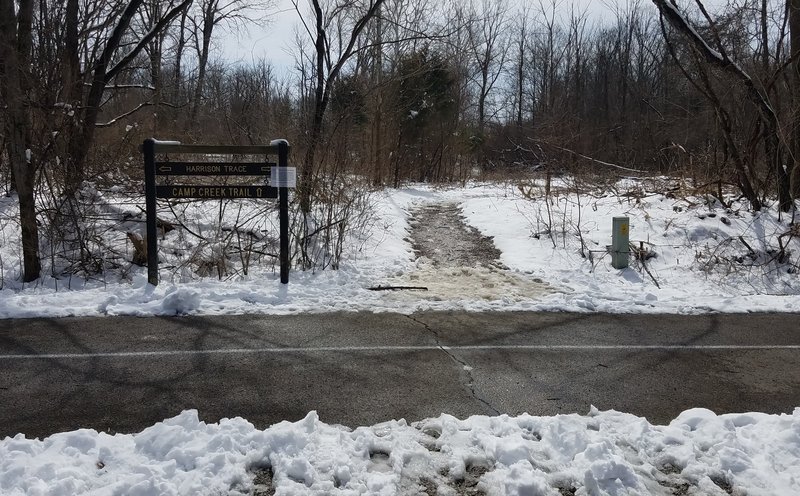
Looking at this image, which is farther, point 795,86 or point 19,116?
point 795,86

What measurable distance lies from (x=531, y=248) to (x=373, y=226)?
145 inches

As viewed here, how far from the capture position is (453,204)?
2119 centimetres

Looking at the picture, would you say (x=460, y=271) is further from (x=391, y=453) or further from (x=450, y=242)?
(x=391, y=453)

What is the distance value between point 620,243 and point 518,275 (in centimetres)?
186

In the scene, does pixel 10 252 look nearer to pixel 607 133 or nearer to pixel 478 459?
pixel 478 459

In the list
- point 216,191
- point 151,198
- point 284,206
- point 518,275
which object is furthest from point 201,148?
point 518,275

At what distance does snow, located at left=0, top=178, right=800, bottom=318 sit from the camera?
7.95m

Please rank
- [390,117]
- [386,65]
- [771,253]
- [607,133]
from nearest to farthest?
[771,253]
[390,117]
[386,65]
[607,133]

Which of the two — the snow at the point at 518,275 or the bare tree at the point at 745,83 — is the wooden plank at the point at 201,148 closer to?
the snow at the point at 518,275

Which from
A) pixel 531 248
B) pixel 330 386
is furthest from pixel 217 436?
pixel 531 248

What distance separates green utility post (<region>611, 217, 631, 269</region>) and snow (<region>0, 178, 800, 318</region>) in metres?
0.17

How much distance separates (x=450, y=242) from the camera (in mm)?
13867

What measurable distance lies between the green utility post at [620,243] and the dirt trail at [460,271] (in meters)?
1.63

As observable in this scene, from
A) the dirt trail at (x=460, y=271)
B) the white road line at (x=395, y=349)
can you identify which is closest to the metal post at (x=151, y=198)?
the white road line at (x=395, y=349)
